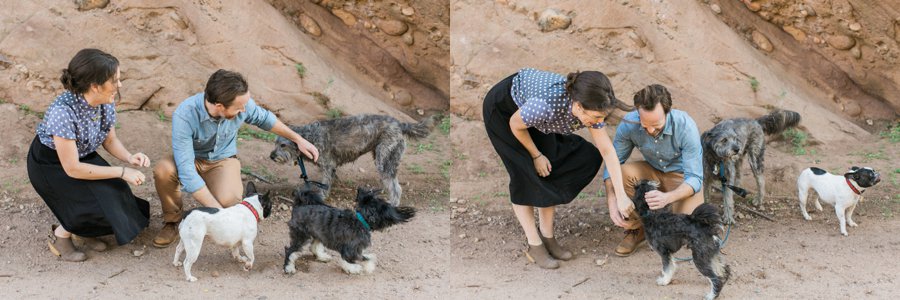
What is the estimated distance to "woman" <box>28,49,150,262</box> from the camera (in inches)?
205

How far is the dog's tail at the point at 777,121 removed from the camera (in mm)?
7059

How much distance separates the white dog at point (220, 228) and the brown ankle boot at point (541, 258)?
1960 mm

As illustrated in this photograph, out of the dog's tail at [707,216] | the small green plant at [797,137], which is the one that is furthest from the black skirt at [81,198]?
the small green plant at [797,137]

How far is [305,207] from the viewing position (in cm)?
542

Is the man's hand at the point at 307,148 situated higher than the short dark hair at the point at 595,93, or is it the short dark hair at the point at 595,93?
the short dark hair at the point at 595,93

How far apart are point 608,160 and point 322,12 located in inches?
185

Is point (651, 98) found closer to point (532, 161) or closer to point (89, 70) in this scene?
point (532, 161)

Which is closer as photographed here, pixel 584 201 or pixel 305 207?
pixel 305 207

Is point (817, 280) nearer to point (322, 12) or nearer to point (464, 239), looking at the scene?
point (464, 239)

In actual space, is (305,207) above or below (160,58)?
above

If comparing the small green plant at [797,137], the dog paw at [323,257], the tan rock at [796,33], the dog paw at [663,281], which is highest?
the dog paw at [663,281]

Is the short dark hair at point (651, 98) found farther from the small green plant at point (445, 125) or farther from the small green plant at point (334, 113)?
the small green plant at point (334, 113)

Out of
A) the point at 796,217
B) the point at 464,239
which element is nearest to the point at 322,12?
the point at 464,239

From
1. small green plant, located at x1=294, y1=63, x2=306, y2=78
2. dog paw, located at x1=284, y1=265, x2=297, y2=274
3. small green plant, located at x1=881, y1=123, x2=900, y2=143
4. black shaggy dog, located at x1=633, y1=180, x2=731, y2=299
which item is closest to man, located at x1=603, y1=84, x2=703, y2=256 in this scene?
black shaggy dog, located at x1=633, y1=180, x2=731, y2=299
